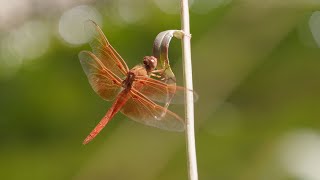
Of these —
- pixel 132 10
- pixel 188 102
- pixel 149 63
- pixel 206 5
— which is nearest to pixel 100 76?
pixel 149 63

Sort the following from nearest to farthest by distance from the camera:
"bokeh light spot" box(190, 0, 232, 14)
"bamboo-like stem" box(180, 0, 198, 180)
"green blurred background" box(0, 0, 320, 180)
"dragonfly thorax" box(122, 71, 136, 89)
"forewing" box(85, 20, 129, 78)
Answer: "bamboo-like stem" box(180, 0, 198, 180) → "dragonfly thorax" box(122, 71, 136, 89) → "forewing" box(85, 20, 129, 78) → "green blurred background" box(0, 0, 320, 180) → "bokeh light spot" box(190, 0, 232, 14)

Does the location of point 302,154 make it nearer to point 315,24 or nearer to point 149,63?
point 315,24

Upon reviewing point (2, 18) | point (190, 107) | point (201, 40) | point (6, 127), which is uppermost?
point (190, 107)

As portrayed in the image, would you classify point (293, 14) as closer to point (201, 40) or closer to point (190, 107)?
Result: point (201, 40)

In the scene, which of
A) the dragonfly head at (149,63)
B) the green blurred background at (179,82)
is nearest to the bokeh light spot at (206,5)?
the green blurred background at (179,82)

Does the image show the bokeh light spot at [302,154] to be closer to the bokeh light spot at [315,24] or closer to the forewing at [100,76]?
the bokeh light spot at [315,24]

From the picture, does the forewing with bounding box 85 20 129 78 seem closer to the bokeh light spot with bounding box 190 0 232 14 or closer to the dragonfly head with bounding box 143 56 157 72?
the dragonfly head with bounding box 143 56 157 72

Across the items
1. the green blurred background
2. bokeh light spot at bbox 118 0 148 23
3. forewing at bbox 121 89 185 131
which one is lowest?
the green blurred background

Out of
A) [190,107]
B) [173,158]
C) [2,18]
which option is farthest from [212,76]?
[190,107]

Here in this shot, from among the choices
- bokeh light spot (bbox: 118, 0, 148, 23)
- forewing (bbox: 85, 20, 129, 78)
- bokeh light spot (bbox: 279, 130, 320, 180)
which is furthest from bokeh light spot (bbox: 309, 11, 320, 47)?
forewing (bbox: 85, 20, 129, 78)
